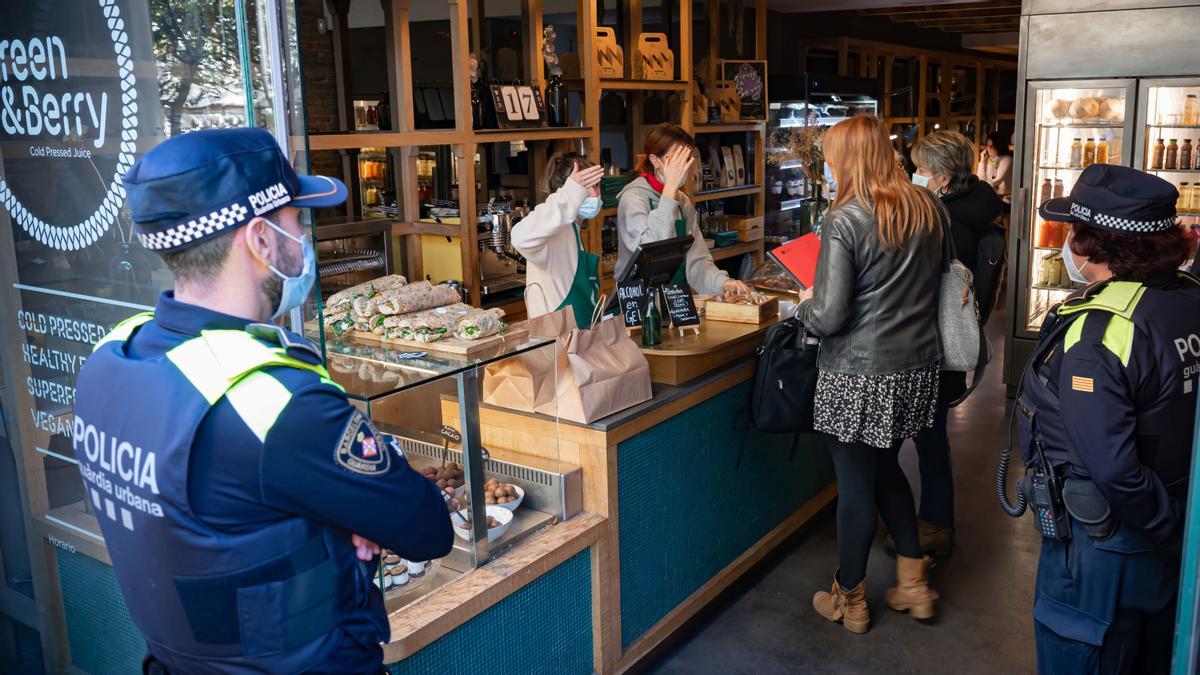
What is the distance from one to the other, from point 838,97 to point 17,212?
776 centimetres

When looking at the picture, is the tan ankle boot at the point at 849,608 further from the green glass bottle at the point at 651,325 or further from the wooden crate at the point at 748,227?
the wooden crate at the point at 748,227

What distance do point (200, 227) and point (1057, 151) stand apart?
21.8 feet

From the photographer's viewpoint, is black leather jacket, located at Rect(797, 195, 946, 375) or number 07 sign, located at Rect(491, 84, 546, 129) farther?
number 07 sign, located at Rect(491, 84, 546, 129)

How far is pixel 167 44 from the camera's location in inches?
81.4

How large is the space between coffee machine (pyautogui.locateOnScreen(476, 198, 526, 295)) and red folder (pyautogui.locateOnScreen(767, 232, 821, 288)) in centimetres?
203

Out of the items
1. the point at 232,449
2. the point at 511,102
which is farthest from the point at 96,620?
the point at 511,102

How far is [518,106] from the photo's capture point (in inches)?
214

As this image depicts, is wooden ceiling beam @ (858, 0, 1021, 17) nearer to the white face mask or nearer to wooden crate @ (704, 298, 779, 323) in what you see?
wooden crate @ (704, 298, 779, 323)

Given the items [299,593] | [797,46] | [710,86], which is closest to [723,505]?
[299,593]

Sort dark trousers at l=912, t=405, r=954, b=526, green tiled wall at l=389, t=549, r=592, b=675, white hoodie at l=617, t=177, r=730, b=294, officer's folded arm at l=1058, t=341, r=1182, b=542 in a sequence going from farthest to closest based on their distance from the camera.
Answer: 1. white hoodie at l=617, t=177, r=730, b=294
2. dark trousers at l=912, t=405, r=954, b=526
3. green tiled wall at l=389, t=549, r=592, b=675
4. officer's folded arm at l=1058, t=341, r=1182, b=542

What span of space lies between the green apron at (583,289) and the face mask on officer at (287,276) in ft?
8.84

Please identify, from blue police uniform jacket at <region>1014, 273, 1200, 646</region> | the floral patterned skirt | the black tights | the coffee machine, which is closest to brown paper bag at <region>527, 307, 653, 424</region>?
the floral patterned skirt

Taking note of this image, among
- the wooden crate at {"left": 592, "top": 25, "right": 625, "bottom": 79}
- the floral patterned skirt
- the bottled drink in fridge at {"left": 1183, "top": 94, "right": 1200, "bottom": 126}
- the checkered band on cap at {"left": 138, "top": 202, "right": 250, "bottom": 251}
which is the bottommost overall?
the floral patterned skirt

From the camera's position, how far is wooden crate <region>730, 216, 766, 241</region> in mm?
7855
